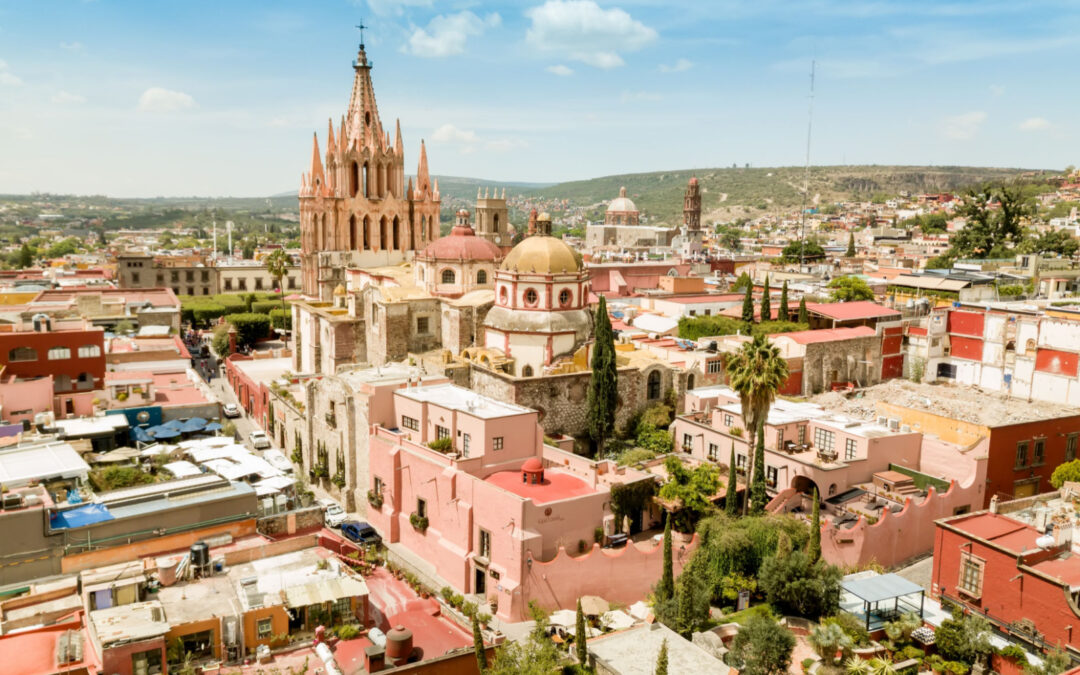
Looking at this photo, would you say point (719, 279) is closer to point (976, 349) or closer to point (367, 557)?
point (976, 349)

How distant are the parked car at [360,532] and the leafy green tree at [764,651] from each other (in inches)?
542

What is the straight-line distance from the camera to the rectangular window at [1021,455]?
30.7 metres

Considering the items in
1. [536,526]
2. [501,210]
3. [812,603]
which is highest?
[501,210]

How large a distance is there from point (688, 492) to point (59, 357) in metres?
26.8

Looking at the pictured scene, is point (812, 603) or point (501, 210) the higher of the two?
point (501, 210)

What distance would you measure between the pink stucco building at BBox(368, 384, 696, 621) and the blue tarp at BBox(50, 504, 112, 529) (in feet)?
32.4

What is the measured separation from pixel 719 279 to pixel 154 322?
5339 cm

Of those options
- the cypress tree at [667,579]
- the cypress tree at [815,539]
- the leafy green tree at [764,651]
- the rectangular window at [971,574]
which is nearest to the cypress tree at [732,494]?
the cypress tree at [815,539]

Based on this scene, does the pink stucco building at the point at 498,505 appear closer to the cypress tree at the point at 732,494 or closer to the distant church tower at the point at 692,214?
the cypress tree at the point at 732,494

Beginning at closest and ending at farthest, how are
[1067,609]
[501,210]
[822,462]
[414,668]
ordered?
[414,668] → [1067,609] → [822,462] → [501,210]

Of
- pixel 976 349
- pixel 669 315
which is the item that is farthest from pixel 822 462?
pixel 669 315

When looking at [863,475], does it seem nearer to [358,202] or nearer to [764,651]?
[764,651]

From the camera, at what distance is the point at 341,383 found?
31.9 metres

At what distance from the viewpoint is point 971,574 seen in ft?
72.7
